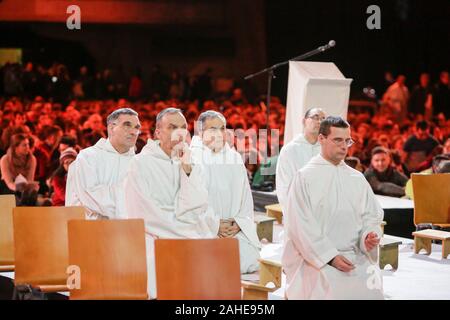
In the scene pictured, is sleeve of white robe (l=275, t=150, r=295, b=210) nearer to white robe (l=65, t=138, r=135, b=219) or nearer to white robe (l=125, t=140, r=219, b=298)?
white robe (l=65, t=138, r=135, b=219)

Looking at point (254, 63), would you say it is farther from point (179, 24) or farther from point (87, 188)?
point (87, 188)

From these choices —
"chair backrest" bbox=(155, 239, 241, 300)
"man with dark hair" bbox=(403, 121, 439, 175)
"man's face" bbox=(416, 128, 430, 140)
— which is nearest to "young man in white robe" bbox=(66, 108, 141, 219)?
"chair backrest" bbox=(155, 239, 241, 300)

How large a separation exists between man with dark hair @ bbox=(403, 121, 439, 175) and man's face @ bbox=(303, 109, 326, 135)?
513cm

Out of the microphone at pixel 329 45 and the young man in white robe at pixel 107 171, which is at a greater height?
the microphone at pixel 329 45

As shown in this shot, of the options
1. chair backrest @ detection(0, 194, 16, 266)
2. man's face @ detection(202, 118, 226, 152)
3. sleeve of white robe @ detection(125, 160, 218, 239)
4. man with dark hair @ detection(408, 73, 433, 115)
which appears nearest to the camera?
sleeve of white robe @ detection(125, 160, 218, 239)

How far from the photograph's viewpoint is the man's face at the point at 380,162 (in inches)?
420

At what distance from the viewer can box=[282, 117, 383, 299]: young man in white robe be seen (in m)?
5.38

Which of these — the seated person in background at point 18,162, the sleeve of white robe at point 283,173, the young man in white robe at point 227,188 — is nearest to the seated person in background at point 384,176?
the sleeve of white robe at point 283,173

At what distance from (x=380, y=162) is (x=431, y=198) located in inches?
73.3

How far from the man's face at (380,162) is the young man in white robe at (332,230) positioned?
5.13 metres

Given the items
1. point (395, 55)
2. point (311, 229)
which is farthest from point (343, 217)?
point (395, 55)

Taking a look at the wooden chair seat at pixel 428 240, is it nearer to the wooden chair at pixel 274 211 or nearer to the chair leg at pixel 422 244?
the chair leg at pixel 422 244

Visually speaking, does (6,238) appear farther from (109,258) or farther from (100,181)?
(109,258)

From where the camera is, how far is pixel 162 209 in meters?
6.01
